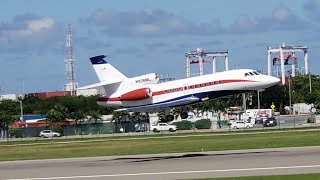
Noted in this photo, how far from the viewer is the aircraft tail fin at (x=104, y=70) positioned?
66688mm

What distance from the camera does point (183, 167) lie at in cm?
3080

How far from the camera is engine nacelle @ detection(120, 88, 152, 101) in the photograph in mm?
Result: 58750

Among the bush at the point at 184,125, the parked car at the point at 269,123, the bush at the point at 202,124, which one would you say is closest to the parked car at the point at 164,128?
the bush at the point at 184,125

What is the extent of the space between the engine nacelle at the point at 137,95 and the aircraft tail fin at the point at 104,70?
6109mm

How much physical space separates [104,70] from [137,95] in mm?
10128

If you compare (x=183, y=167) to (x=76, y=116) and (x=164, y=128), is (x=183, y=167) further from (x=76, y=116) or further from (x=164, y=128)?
(x=76, y=116)

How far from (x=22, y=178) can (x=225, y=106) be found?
11988 cm

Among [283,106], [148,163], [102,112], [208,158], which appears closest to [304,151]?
[208,158]

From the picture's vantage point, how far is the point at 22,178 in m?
29.3

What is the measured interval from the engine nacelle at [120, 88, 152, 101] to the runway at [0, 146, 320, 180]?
20360 millimetres

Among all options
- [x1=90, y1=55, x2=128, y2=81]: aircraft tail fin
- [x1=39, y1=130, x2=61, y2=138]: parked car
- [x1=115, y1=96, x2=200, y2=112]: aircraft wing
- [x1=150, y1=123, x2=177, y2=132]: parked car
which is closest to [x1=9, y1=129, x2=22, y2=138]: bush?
[x1=39, y1=130, x2=61, y2=138]: parked car

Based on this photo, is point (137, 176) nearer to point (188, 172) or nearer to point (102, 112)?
point (188, 172)

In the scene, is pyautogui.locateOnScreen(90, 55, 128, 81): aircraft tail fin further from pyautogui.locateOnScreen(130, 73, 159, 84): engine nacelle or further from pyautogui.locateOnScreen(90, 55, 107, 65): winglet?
pyautogui.locateOnScreen(130, 73, 159, 84): engine nacelle

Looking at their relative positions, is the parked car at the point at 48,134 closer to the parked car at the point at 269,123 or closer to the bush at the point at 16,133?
the bush at the point at 16,133
